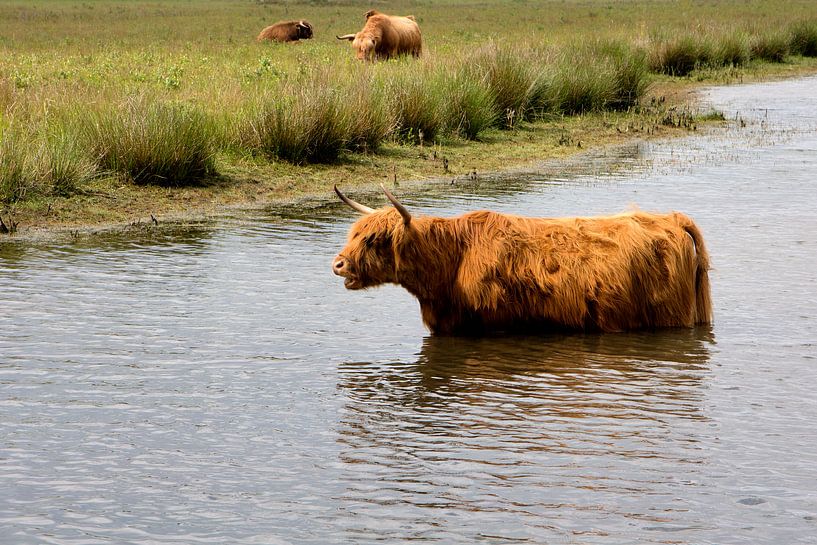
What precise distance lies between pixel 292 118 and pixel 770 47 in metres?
15.3

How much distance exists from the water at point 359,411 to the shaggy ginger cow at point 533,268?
0.14 metres

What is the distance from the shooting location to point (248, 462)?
164 inches

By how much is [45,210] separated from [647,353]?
16.5ft

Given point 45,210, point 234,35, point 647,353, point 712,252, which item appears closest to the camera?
point 647,353

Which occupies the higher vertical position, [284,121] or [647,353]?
[284,121]

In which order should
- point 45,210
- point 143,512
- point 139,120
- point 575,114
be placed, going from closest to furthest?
1. point 143,512
2. point 45,210
3. point 139,120
4. point 575,114

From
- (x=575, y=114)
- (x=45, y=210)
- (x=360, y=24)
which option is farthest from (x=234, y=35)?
(x=45, y=210)

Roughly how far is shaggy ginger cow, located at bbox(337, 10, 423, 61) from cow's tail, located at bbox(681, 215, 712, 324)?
1379 cm

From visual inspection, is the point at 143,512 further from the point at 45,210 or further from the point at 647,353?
the point at 45,210

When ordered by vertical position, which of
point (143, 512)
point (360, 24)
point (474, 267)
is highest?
point (360, 24)

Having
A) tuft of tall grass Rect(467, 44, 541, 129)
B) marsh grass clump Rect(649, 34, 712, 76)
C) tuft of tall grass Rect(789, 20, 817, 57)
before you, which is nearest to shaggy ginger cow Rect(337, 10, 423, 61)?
marsh grass clump Rect(649, 34, 712, 76)

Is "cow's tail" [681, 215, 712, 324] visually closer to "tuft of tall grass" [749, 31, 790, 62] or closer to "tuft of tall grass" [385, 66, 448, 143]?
"tuft of tall grass" [385, 66, 448, 143]

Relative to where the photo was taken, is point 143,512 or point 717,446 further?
point 717,446

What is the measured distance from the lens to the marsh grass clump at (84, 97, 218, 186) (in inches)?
380
